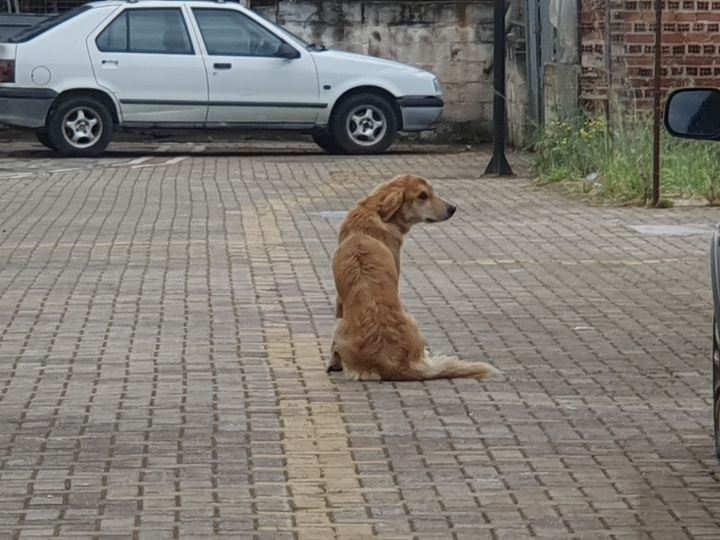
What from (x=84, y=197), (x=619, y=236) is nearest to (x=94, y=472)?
(x=619, y=236)

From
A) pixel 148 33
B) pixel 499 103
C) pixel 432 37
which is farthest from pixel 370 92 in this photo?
pixel 499 103

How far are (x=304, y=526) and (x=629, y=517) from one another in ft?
3.43

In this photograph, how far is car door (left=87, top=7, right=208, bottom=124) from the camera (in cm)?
2120

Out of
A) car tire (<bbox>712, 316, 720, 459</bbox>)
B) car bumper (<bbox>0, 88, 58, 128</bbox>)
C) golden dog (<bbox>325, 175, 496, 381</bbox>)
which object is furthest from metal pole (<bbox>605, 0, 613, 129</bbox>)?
car tire (<bbox>712, 316, 720, 459</bbox>)

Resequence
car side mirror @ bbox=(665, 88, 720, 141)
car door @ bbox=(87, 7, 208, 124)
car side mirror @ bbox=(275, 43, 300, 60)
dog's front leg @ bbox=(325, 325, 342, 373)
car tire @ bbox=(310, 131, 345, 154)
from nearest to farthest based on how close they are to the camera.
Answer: car side mirror @ bbox=(665, 88, 720, 141)
dog's front leg @ bbox=(325, 325, 342, 373)
car door @ bbox=(87, 7, 208, 124)
car side mirror @ bbox=(275, 43, 300, 60)
car tire @ bbox=(310, 131, 345, 154)

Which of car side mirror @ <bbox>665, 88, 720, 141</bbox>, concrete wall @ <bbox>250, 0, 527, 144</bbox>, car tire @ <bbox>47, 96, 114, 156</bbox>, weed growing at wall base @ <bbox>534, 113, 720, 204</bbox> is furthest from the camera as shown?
concrete wall @ <bbox>250, 0, 527, 144</bbox>

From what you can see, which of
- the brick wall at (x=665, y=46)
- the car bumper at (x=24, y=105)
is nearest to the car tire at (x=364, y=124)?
the car bumper at (x=24, y=105)

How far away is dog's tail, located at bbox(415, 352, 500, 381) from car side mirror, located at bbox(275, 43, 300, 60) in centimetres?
1336

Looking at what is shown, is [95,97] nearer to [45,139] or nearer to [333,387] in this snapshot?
[45,139]

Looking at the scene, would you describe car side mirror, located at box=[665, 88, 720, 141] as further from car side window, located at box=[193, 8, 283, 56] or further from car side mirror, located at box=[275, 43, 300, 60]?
car side window, located at box=[193, 8, 283, 56]

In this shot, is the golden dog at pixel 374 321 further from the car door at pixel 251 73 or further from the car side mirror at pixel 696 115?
the car door at pixel 251 73

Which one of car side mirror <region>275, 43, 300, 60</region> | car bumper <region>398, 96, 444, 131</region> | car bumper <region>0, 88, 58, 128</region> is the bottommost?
car bumper <region>398, 96, 444, 131</region>

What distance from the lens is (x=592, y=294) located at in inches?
433

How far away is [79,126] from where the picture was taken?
21.2 meters
